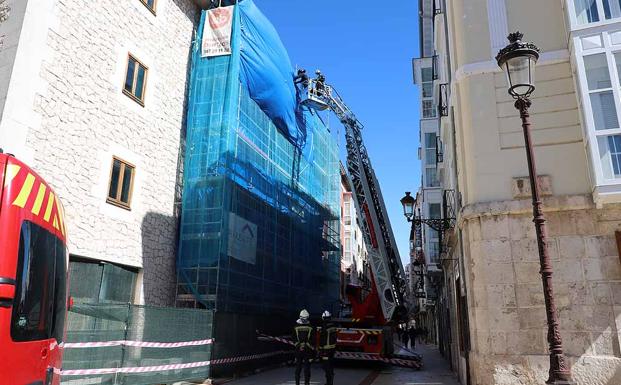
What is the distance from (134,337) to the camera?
1015cm

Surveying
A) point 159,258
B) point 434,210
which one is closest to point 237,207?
point 159,258

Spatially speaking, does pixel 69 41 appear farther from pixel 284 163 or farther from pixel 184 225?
pixel 284 163

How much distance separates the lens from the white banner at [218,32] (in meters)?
16.7

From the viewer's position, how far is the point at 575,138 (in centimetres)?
959

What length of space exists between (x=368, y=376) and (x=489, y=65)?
9.56 meters

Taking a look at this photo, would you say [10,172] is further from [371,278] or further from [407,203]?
[371,278]

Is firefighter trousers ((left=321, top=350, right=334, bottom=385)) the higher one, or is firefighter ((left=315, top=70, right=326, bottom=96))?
firefighter ((left=315, top=70, right=326, bottom=96))

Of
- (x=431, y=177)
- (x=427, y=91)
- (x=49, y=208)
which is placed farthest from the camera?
(x=427, y=91)

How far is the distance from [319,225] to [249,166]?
30.1ft

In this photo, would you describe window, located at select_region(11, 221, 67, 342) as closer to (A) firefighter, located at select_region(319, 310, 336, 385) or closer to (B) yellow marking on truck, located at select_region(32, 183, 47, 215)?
(B) yellow marking on truck, located at select_region(32, 183, 47, 215)

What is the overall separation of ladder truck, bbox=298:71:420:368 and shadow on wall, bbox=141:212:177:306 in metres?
6.14

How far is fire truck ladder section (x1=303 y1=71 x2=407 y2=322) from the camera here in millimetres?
17703

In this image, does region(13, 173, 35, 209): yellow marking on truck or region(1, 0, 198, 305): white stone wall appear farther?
region(1, 0, 198, 305): white stone wall

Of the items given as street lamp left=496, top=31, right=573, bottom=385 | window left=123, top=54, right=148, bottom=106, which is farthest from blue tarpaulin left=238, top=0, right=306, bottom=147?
street lamp left=496, top=31, right=573, bottom=385
